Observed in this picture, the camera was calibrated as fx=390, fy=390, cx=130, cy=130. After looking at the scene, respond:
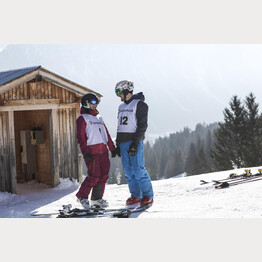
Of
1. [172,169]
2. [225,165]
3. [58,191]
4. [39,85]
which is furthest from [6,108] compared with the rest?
[172,169]

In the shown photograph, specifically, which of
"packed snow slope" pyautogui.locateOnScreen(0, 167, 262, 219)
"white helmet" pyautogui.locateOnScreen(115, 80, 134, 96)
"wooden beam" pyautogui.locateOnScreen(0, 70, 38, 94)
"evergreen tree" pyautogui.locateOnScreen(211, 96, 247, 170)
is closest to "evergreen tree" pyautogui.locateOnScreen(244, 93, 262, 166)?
"evergreen tree" pyautogui.locateOnScreen(211, 96, 247, 170)

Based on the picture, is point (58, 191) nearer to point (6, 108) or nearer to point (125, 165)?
point (6, 108)

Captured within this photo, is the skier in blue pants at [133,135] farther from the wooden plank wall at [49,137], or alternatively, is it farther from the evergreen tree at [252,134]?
the evergreen tree at [252,134]

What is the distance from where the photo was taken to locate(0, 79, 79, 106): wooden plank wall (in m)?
9.01

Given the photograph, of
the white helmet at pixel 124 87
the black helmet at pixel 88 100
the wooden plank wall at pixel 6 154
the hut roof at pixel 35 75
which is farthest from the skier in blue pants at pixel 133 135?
the wooden plank wall at pixel 6 154

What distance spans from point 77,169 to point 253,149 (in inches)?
1004

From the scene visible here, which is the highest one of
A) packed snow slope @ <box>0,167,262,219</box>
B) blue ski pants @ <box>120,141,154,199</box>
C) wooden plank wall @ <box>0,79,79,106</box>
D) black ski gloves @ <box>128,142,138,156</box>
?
wooden plank wall @ <box>0,79,79,106</box>

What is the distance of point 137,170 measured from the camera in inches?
Result: 270

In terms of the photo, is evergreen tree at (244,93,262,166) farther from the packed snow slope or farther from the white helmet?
the white helmet

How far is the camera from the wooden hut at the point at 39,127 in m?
8.97

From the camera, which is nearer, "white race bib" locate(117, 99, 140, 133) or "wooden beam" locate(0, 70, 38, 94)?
"white race bib" locate(117, 99, 140, 133)

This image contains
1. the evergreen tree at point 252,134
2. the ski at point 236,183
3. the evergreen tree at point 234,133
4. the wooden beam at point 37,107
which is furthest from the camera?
the evergreen tree at point 234,133

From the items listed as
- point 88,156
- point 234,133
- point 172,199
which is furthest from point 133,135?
point 234,133

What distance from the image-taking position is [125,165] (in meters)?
7.05
